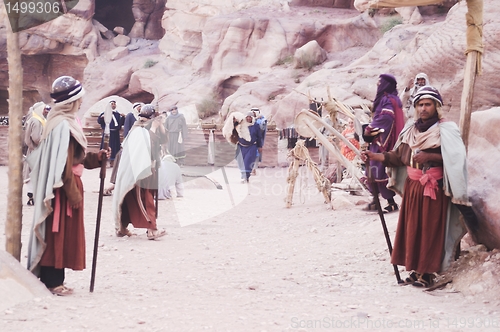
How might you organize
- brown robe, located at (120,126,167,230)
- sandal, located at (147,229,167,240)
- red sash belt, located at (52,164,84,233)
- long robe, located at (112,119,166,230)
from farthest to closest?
sandal, located at (147,229,167,240), brown robe, located at (120,126,167,230), long robe, located at (112,119,166,230), red sash belt, located at (52,164,84,233)

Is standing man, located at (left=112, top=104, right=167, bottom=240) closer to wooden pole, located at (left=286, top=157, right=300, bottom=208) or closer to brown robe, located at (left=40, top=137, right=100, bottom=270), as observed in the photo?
brown robe, located at (left=40, top=137, right=100, bottom=270)

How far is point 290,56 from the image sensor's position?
95.3ft

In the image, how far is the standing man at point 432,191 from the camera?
4.58 metres

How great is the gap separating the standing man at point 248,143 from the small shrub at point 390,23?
1521 cm

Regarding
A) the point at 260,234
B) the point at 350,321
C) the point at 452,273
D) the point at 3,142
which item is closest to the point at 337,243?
the point at 260,234

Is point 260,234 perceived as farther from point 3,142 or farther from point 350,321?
point 3,142

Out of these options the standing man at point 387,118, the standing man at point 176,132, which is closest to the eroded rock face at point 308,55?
the standing man at point 176,132

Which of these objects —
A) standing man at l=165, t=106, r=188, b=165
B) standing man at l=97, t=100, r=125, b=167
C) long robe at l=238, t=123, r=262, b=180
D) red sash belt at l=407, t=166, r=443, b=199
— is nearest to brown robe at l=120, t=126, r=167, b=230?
red sash belt at l=407, t=166, r=443, b=199

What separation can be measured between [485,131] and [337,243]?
2.41 m

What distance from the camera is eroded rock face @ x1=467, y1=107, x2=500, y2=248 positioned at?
15.6 ft

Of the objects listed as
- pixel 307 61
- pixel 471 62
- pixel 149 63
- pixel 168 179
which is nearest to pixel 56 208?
pixel 471 62

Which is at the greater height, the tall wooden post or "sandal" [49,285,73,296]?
the tall wooden post

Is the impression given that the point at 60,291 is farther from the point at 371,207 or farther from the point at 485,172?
the point at 371,207

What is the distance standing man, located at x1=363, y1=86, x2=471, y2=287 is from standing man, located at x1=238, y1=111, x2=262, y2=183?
9668 mm
